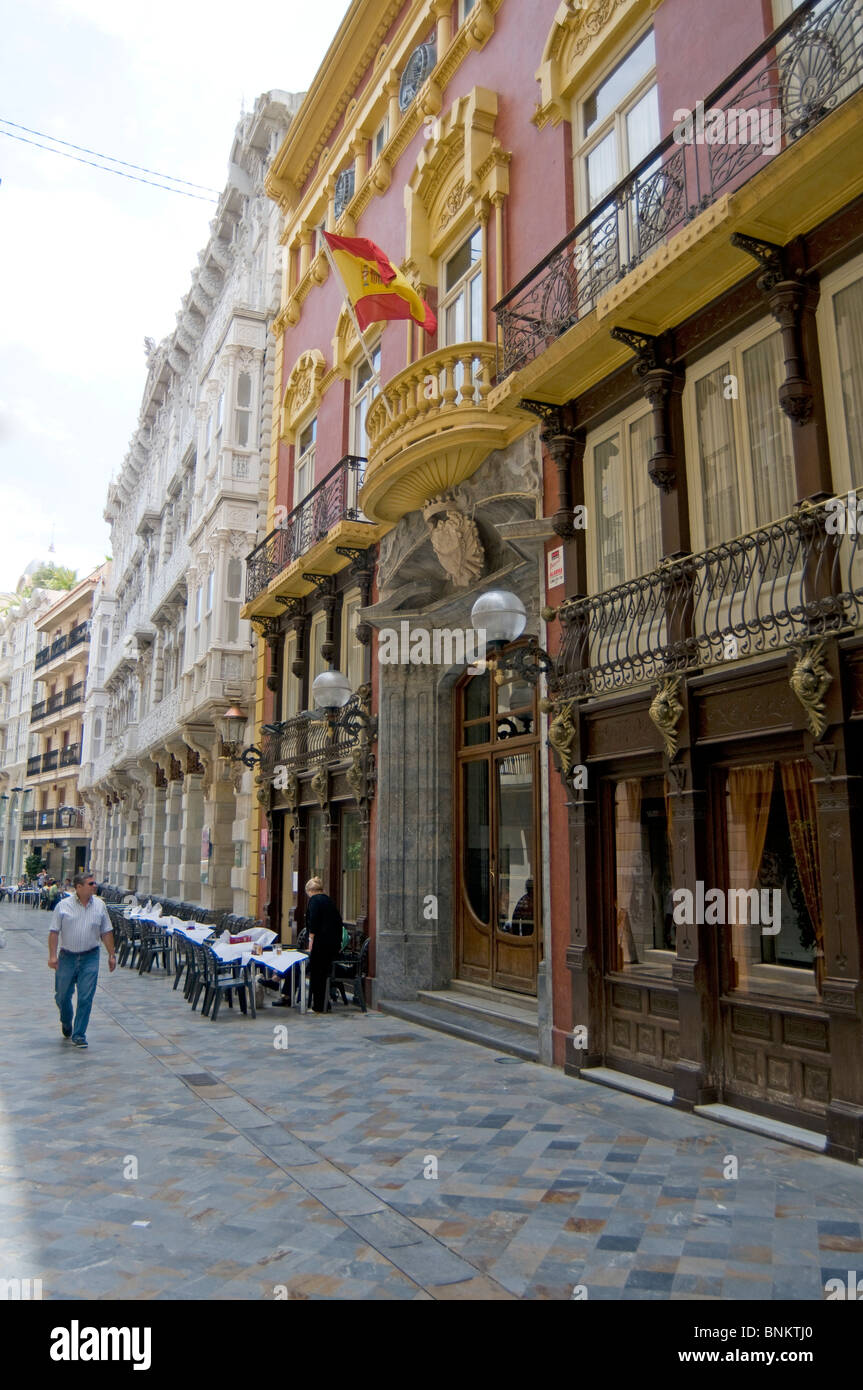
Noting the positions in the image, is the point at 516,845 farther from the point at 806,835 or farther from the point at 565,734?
the point at 806,835

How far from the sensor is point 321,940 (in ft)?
39.0

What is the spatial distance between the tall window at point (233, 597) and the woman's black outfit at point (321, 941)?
941 centimetres

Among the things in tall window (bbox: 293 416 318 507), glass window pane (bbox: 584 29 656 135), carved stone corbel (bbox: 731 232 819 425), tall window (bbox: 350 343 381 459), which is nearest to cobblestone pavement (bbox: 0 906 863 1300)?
carved stone corbel (bbox: 731 232 819 425)

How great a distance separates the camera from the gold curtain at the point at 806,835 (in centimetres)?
652

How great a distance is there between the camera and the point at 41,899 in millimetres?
41375

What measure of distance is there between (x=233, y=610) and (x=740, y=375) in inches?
572

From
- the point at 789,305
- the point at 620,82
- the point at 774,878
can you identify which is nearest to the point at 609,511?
the point at 789,305

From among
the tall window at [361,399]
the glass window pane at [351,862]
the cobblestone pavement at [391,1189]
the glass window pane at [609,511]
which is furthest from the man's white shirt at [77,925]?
the tall window at [361,399]

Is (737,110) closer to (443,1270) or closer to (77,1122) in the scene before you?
(443,1270)

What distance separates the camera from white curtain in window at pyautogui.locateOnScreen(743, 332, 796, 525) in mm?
7035

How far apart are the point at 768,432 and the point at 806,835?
3018mm

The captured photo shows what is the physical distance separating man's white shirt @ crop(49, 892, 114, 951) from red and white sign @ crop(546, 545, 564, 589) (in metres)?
5.59

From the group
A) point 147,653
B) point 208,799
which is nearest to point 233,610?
point 208,799

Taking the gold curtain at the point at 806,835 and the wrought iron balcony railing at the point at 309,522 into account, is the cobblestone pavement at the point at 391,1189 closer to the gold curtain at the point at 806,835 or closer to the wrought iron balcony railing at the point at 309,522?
the gold curtain at the point at 806,835
